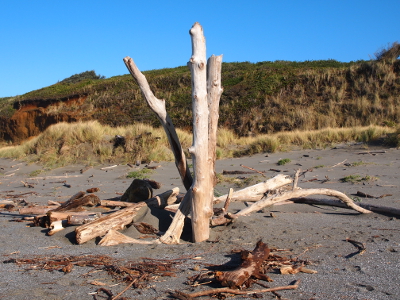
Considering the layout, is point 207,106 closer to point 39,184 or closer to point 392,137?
point 39,184

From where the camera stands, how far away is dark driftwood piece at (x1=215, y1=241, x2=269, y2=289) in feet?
9.53

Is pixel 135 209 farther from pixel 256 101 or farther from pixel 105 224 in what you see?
pixel 256 101

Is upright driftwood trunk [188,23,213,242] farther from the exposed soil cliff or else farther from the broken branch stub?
the exposed soil cliff

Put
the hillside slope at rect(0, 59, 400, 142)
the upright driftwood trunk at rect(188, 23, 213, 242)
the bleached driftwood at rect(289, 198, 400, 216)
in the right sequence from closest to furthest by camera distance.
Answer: the upright driftwood trunk at rect(188, 23, 213, 242), the bleached driftwood at rect(289, 198, 400, 216), the hillside slope at rect(0, 59, 400, 142)

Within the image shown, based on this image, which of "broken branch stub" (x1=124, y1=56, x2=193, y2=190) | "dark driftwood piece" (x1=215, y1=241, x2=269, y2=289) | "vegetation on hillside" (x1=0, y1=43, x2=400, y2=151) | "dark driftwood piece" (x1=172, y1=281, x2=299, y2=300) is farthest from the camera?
"vegetation on hillside" (x1=0, y1=43, x2=400, y2=151)

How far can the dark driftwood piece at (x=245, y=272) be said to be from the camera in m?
2.90

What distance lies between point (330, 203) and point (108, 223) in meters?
3.21

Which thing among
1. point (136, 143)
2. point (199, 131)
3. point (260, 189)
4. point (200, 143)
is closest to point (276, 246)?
point (200, 143)

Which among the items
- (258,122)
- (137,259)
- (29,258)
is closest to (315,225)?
(137,259)

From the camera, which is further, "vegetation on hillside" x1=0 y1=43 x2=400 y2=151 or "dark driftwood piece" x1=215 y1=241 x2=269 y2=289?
"vegetation on hillside" x1=0 y1=43 x2=400 y2=151

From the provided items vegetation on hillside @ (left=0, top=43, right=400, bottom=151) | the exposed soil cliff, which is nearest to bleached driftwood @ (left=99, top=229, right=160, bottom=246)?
vegetation on hillside @ (left=0, top=43, right=400, bottom=151)

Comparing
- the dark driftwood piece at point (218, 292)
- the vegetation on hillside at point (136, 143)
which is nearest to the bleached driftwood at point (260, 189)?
the dark driftwood piece at point (218, 292)

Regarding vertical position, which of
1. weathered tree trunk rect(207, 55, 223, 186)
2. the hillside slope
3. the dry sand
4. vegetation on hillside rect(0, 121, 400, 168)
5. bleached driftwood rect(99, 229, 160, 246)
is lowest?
the dry sand

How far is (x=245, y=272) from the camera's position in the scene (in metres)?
3.00
